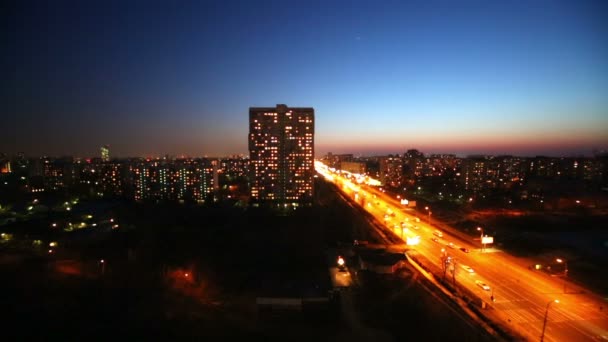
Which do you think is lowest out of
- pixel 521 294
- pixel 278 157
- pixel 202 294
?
pixel 202 294

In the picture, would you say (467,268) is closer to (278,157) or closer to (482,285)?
(482,285)

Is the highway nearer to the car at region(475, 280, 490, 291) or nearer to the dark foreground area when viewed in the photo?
the car at region(475, 280, 490, 291)

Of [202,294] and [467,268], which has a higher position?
[467,268]

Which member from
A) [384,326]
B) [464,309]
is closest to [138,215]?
[384,326]

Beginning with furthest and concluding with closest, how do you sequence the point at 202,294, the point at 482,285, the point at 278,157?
the point at 278,157 → the point at 202,294 → the point at 482,285

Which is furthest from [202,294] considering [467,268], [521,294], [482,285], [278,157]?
[278,157]

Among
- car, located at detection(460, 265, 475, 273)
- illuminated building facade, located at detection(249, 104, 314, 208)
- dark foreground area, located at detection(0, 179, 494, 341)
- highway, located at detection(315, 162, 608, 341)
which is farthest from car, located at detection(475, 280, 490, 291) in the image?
illuminated building facade, located at detection(249, 104, 314, 208)

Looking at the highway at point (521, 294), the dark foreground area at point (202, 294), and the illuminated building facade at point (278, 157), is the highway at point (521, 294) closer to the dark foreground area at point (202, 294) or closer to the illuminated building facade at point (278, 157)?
the dark foreground area at point (202, 294)
